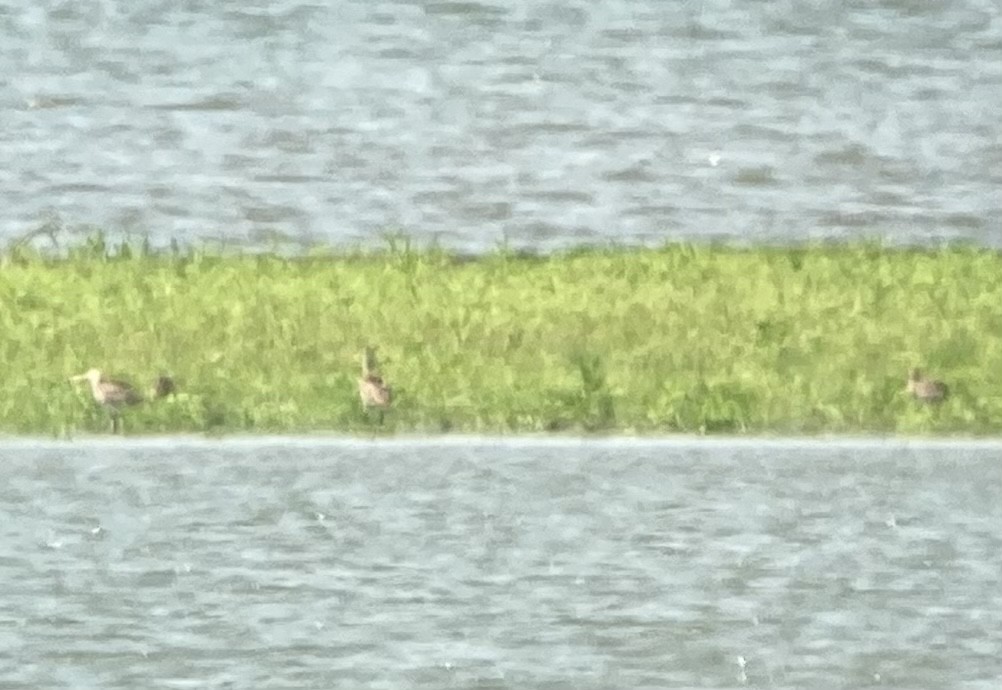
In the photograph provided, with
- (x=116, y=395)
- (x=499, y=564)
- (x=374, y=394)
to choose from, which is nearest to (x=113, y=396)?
(x=116, y=395)

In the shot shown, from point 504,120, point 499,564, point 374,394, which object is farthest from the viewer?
point 504,120

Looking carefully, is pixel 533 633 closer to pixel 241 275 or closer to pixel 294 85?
pixel 241 275

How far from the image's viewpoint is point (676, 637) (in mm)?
4078

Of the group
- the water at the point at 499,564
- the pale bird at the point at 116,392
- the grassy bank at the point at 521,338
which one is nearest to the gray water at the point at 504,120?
the grassy bank at the point at 521,338

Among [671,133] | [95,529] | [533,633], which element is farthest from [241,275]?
[533,633]

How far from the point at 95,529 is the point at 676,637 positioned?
3.95ft

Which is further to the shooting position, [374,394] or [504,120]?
[504,120]

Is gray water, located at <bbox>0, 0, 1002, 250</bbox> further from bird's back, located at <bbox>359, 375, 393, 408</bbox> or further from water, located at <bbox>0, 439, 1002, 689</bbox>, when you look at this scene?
water, located at <bbox>0, 439, 1002, 689</bbox>

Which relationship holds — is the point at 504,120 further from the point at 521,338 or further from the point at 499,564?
the point at 499,564

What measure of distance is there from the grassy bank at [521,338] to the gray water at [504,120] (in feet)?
1.08

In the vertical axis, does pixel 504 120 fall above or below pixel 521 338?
above

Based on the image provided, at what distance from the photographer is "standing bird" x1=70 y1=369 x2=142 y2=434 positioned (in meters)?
5.46

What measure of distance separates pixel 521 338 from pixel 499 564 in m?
1.55

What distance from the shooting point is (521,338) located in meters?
5.94
